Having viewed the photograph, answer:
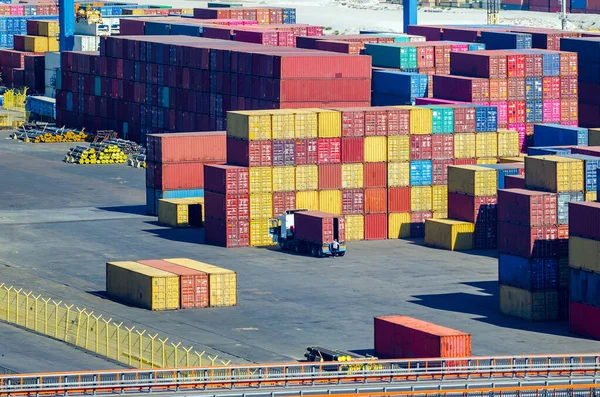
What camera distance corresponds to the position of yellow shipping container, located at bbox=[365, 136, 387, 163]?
363 ft

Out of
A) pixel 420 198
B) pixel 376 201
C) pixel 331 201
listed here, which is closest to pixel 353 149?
pixel 331 201

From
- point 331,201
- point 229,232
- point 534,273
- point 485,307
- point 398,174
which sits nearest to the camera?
point 534,273

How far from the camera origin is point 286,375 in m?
65.1

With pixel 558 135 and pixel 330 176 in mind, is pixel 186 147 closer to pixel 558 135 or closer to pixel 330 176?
pixel 330 176

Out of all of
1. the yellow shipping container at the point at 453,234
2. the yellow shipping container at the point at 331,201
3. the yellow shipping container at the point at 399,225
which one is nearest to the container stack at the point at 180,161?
the yellow shipping container at the point at 331,201

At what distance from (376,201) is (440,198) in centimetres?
486

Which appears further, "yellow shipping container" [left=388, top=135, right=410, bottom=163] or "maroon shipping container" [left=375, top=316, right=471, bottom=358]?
"yellow shipping container" [left=388, top=135, right=410, bottom=163]

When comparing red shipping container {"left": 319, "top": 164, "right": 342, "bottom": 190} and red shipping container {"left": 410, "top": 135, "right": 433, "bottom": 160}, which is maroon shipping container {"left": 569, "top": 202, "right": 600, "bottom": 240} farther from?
A: red shipping container {"left": 410, "top": 135, "right": 433, "bottom": 160}

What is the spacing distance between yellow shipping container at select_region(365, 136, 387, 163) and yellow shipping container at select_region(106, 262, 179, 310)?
23.5m

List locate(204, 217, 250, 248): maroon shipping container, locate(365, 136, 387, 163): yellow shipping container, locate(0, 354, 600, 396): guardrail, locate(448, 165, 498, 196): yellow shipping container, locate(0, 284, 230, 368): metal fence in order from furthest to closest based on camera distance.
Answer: locate(365, 136, 387, 163): yellow shipping container < locate(204, 217, 250, 248): maroon shipping container < locate(448, 165, 498, 196): yellow shipping container < locate(0, 284, 230, 368): metal fence < locate(0, 354, 600, 396): guardrail

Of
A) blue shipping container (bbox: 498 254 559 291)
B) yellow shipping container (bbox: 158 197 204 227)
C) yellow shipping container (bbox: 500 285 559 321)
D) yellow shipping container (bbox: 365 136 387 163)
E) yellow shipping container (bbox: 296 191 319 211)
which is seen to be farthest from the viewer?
yellow shipping container (bbox: 158 197 204 227)

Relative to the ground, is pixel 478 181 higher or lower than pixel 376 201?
higher

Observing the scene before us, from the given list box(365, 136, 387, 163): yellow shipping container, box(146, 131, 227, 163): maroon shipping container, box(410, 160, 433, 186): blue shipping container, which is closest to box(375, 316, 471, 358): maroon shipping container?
box(365, 136, 387, 163): yellow shipping container

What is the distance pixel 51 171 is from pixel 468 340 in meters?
72.0
